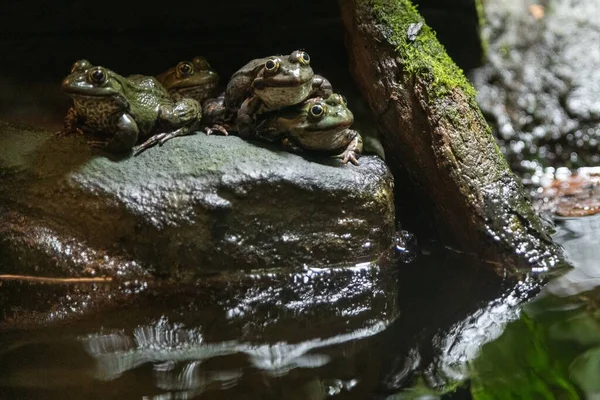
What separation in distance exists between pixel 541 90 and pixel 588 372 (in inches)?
159

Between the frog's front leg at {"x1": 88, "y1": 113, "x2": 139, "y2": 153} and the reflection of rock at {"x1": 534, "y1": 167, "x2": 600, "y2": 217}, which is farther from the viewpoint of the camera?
the reflection of rock at {"x1": 534, "y1": 167, "x2": 600, "y2": 217}

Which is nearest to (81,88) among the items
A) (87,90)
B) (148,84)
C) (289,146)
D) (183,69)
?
(87,90)

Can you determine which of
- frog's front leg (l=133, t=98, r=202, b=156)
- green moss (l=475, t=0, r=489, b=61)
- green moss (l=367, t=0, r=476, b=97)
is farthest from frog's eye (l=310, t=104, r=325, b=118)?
green moss (l=475, t=0, r=489, b=61)

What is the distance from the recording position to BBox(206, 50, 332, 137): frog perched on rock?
11.9ft

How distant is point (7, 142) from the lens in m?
3.84

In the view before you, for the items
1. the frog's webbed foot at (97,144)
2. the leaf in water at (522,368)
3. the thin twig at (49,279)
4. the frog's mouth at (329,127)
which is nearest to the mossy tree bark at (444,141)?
the frog's mouth at (329,127)

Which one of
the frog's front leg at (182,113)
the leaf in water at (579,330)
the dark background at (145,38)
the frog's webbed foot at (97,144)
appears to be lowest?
the leaf in water at (579,330)

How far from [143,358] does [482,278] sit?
2147 mm

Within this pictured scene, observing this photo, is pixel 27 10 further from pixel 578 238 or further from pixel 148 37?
pixel 578 238

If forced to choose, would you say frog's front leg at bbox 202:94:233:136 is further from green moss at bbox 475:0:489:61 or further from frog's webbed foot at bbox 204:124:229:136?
green moss at bbox 475:0:489:61

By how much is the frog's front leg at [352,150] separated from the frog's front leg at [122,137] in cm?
145

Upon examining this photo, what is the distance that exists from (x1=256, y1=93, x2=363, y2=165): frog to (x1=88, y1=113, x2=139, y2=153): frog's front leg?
2.85ft

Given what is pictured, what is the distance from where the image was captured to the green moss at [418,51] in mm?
3633

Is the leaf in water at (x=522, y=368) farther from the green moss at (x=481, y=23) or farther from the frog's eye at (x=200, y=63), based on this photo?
the green moss at (x=481, y=23)
